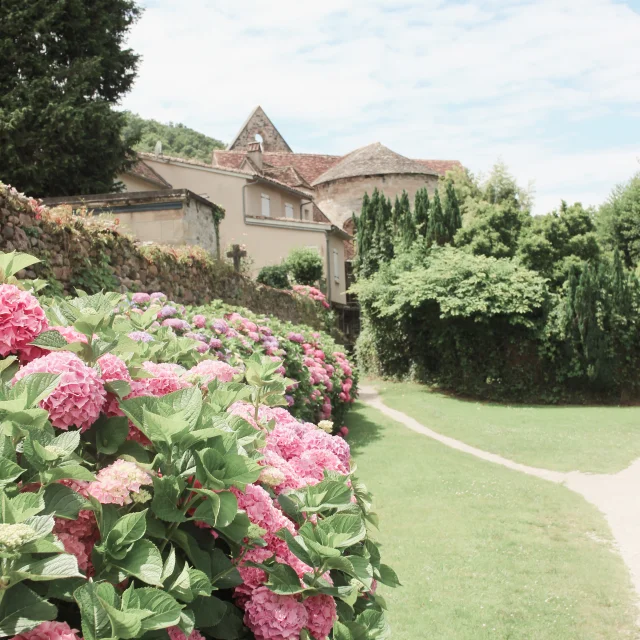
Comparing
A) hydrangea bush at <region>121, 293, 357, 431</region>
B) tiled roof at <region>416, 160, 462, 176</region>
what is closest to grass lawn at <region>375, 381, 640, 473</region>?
hydrangea bush at <region>121, 293, 357, 431</region>

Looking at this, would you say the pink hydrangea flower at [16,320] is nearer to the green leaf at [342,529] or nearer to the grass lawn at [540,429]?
the green leaf at [342,529]

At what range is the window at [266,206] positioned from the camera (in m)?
29.1

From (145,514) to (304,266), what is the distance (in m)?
26.0

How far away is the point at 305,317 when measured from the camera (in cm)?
2094

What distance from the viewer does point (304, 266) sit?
89.6ft

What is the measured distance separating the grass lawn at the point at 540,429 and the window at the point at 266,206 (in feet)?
38.3

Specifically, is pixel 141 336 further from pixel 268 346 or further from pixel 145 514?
pixel 268 346

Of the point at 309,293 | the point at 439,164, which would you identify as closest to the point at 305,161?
the point at 439,164

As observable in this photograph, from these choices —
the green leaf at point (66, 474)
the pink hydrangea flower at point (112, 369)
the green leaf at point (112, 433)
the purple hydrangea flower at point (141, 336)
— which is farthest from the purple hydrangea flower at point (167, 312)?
the green leaf at point (66, 474)

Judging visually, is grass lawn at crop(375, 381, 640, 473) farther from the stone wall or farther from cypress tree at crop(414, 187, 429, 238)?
cypress tree at crop(414, 187, 429, 238)

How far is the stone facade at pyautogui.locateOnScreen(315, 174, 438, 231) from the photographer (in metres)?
35.9

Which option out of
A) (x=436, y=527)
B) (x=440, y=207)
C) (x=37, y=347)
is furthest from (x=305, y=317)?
(x=37, y=347)

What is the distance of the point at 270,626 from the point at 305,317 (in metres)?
19.4

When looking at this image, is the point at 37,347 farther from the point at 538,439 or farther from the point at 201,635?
the point at 538,439
